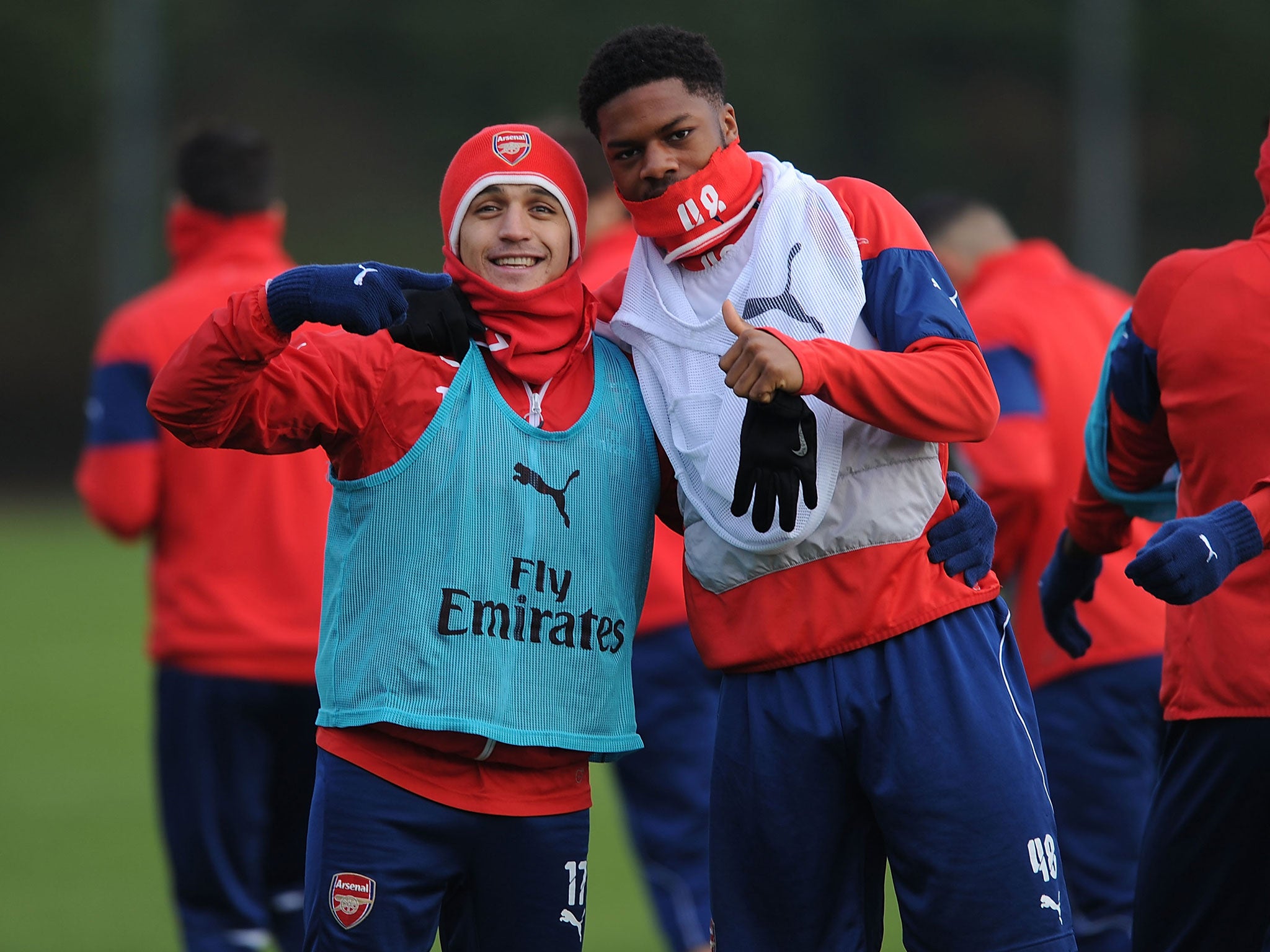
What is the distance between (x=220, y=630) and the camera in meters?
4.58

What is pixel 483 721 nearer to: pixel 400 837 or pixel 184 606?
pixel 400 837

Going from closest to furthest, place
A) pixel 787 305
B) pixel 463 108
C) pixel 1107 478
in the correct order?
pixel 787 305, pixel 1107 478, pixel 463 108

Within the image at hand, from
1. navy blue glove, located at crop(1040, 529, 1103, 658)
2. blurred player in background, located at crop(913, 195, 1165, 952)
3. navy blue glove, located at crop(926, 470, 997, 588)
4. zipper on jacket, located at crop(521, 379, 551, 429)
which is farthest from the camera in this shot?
blurred player in background, located at crop(913, 195, 1165, 952)

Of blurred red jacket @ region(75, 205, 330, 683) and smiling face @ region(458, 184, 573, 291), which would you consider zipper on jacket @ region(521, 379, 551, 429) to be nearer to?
smiling face @ region(458, 184, 573, 291)

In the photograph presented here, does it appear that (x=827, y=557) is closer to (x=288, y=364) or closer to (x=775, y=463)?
(x=775, y=463)

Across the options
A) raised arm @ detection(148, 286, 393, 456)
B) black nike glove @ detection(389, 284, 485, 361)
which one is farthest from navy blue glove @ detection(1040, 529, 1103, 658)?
raised arm @ detection(148, 286, 393, 456)

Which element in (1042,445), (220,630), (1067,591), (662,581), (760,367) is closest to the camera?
(760,367)

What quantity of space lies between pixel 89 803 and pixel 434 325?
5.60m

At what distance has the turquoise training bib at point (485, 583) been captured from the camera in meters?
2.97

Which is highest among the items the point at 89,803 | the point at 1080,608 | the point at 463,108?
the point at 463,108

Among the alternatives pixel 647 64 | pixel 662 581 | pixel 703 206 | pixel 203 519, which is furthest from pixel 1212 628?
pixel 203 519

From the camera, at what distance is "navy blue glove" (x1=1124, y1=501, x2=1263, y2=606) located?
9.02 ft

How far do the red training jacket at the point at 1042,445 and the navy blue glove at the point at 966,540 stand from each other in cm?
162

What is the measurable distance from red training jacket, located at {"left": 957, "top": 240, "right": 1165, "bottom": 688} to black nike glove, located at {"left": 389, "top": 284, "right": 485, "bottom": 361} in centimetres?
206
